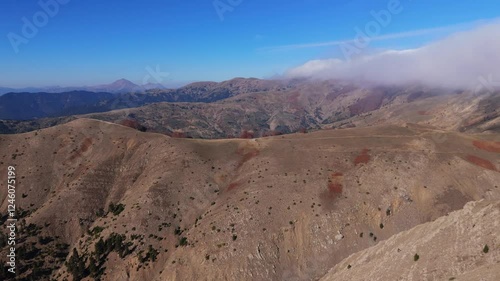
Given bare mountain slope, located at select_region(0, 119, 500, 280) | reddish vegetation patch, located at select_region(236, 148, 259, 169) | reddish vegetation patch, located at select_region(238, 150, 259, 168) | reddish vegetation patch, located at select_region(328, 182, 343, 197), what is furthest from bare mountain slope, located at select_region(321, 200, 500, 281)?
reddish vegetation patch, located at select_region(236, 148, 259, 169)

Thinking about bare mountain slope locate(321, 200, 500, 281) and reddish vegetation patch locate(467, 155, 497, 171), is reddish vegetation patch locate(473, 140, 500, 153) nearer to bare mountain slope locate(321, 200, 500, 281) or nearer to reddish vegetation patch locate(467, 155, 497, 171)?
reddish vegetation patch locate(467, 155, 497, 171)

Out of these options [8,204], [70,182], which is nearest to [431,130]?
[70,182]

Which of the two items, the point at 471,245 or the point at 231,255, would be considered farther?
the point at 231,255

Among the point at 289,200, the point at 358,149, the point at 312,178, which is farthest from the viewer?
the point at 358,149

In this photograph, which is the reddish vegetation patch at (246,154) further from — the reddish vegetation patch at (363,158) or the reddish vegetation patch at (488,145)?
the reddish vegetation patch at (488,145)

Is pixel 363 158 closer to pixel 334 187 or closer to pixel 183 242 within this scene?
pixel 334 187

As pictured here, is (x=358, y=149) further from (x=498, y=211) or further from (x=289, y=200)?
(x=498, y=211)

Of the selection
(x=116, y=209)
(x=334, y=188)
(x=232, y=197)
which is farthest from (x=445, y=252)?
(x=116, y=209)
